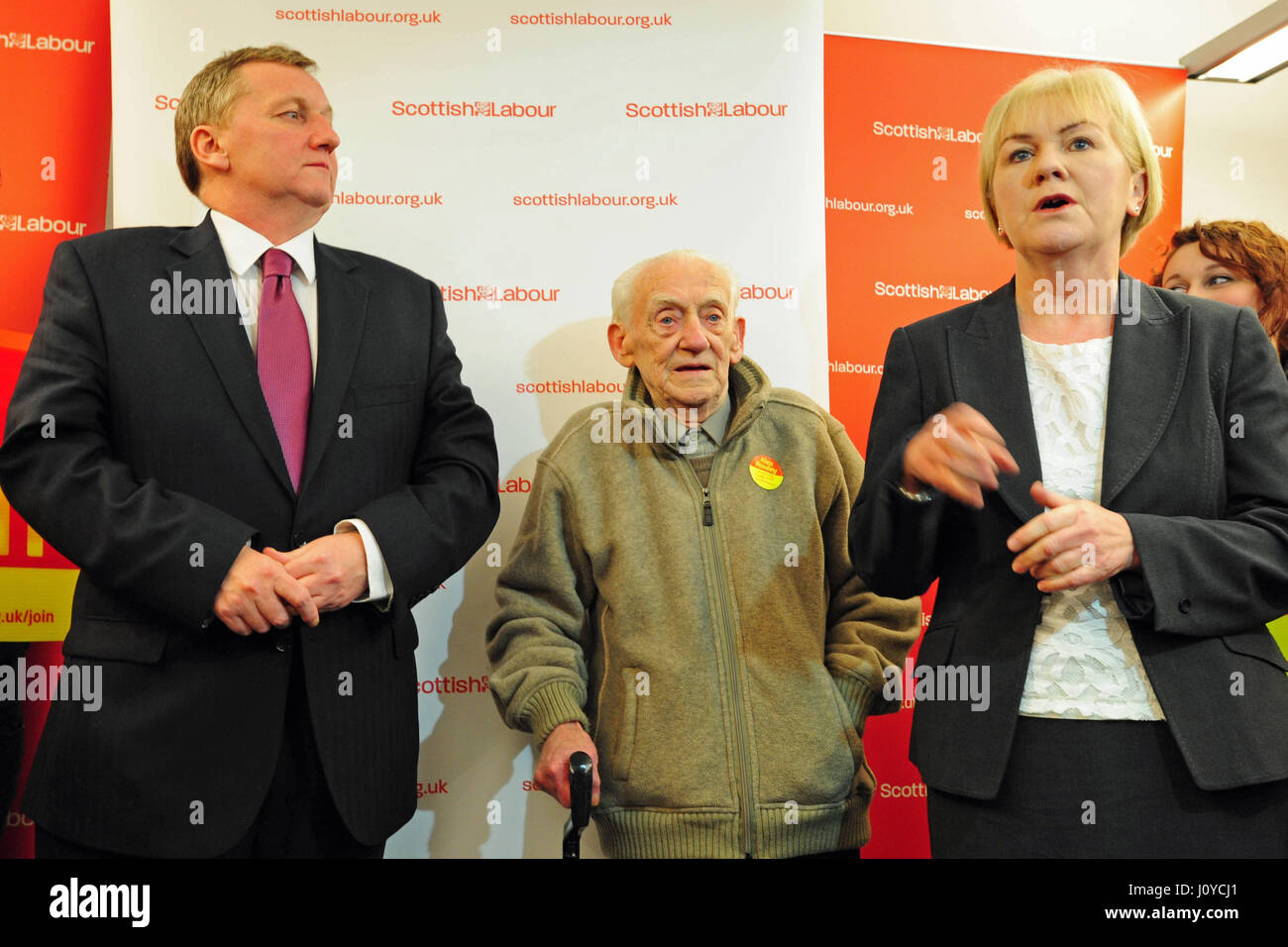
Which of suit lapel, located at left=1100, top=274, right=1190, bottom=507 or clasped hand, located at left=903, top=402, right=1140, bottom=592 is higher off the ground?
suit lapel, located at left=1100, top=274, right=1190, bottom=507

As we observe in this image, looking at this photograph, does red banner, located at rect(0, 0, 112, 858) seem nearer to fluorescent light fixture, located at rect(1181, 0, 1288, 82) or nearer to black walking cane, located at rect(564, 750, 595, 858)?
black walking cane, located at rect(564, 750, 595, 858)

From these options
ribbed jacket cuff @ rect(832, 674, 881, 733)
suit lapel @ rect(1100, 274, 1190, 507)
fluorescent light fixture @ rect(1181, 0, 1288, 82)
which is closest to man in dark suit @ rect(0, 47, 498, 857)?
ribbed jacket cuff @ rect(832, 674, 881, 733)

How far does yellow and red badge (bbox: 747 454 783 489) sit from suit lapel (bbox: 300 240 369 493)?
0.98 metres

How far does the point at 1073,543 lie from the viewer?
71.4 inches

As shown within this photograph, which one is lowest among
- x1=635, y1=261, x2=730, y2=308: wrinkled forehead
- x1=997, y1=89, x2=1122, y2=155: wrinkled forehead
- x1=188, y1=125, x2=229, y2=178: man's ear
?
x1=635, y1=261, x2=730, y2=308: wrinkled forehead

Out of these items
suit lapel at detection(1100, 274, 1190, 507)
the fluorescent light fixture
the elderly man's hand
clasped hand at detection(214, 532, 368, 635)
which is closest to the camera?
suit lapel at detection(1100, 274, 1190, 507)

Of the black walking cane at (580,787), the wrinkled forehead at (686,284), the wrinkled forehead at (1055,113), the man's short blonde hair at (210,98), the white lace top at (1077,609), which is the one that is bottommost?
the black walking cane at (580,787)

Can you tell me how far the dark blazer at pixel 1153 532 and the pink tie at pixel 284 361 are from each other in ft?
3.82

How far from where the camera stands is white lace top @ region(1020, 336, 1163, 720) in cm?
189

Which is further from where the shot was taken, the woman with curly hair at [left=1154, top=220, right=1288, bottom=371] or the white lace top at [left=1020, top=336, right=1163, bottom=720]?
the woman with curly hair at [left=1154, top=220, right=1288, bottom=371]

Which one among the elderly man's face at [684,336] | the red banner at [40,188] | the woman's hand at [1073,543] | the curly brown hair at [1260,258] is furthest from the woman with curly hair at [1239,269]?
the red banner at [40,188]

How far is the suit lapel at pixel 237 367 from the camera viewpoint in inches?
88.4

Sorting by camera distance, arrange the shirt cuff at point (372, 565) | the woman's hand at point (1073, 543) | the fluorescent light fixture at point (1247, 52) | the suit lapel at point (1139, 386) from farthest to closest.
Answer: the fluorescent light fixture at point (1247, 52)
the shirt cuff at point (372, 565)
the suit lapel at point (1139, 386)
the woman's hand at point (1073, 543)

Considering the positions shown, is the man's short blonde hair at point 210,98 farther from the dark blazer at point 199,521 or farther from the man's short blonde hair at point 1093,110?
the man's short blonde hair at point 1093,110
